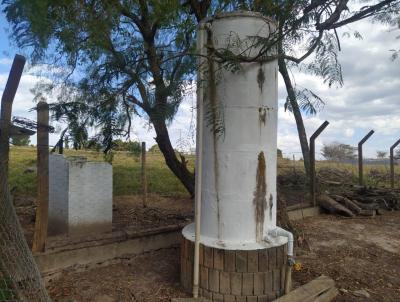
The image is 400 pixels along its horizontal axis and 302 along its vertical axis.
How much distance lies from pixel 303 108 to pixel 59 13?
3592 mm

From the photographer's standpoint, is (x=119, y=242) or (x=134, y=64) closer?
(x=119, y=242)

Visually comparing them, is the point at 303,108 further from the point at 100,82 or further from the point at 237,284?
the point at 100,82

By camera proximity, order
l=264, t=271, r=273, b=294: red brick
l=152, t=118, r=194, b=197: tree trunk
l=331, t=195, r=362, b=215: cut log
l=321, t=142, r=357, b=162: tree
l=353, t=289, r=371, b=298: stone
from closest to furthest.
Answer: l=264, t=271, r=273, b=294: red brick < l=353, t=289, r=371, b=298: stone < l=152, t=118, r=194, b=197: tree trunk < l=331, t=195, r=362, b=215: cut log < l=321, t=142, r=357, b=162: tree

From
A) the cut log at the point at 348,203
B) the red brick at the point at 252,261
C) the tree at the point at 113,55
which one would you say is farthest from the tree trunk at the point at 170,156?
the cut log at the point at 348,203

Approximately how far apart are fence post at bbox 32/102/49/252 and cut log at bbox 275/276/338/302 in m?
2.53

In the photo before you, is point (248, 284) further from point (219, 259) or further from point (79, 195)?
point (79, 195)

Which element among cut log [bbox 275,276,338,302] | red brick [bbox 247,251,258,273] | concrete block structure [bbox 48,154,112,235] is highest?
concrete block structure [bbox 48,154,112,235]

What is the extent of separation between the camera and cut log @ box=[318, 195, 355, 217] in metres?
7.86

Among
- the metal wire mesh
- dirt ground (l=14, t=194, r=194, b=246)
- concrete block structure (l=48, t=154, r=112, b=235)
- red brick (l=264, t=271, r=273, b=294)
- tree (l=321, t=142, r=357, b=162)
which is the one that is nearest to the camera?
the metal wire mesh

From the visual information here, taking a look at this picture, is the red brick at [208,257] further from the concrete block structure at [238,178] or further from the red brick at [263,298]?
the red brick at [263,298]

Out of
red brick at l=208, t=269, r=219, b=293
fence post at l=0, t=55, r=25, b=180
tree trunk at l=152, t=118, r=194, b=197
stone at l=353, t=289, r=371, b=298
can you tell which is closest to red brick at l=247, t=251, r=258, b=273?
red brick at l=208, t=269, r=219, b=293

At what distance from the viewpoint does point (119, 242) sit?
4770 millimetres

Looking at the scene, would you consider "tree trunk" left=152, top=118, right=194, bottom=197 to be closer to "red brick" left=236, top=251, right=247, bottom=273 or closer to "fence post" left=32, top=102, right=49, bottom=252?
"fence post" left=32, top=102, right=49, bottom=252

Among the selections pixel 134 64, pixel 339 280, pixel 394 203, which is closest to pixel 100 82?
pixel 134 64
